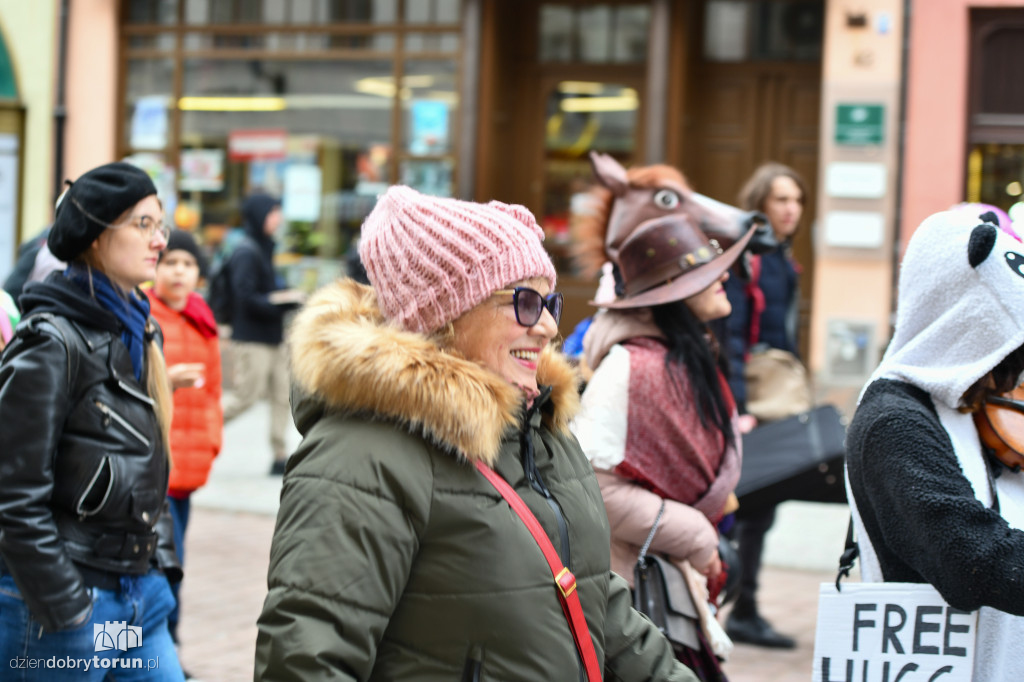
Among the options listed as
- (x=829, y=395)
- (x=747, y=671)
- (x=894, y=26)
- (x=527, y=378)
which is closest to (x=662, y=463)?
(x=527, y=378)

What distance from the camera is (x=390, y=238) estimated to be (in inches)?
92.3

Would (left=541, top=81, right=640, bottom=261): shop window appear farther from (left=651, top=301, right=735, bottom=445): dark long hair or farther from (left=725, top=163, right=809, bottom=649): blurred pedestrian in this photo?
(left=651, top=301, right=735, bottom=445): dark long hair

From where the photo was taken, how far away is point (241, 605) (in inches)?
247

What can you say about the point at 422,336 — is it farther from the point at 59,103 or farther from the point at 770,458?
the point at 59,103

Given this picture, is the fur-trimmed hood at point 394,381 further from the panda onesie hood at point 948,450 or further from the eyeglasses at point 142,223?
the eyeglasses at point 142,223

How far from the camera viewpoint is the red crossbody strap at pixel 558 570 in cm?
220

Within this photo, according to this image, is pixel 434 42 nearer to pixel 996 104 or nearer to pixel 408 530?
pixel 996 104

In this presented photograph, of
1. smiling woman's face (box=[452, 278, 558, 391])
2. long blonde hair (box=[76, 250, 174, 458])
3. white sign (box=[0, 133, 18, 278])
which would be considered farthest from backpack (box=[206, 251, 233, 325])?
smiling woman's face (box=[452, 278, 558, 391])

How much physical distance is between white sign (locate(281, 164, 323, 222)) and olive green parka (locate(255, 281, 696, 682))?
35.2ft

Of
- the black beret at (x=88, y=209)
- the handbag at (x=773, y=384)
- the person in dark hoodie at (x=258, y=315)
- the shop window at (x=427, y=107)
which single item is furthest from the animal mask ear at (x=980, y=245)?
the shop window at (x=427, y=107)

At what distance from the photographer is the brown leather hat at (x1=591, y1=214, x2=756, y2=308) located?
3.72m

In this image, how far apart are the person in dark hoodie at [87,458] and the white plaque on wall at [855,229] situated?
8563 millimetres

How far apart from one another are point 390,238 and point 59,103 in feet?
39.1

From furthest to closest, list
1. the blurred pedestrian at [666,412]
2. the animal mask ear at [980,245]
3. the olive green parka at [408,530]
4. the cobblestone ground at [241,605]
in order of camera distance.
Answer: the cobblestone ground at [241,605] < the blurred pedestrian at [666,412] < the animal mask ear at [980,245] < the olive green parka at [408,530]
